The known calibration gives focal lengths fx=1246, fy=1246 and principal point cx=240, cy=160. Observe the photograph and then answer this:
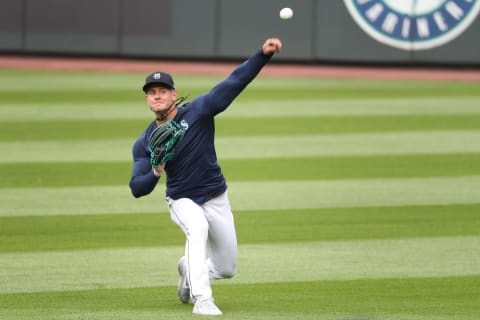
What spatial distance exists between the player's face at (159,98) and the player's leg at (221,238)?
71cm

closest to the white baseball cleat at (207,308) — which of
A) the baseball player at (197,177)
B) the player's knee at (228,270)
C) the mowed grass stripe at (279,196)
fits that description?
the baseball player at (197,177)

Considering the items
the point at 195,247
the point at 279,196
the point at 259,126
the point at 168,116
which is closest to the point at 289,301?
the point at 195,247

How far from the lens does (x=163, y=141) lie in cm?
754

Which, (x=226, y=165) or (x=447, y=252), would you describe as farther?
(x=226, y=165)

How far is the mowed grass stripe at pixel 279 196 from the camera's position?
445 inches

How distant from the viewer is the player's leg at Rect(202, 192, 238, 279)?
26.2ft

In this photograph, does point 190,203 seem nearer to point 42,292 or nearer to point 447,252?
point 42,292

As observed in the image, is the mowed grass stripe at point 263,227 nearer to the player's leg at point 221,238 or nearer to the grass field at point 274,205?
the grass field at point 274,205

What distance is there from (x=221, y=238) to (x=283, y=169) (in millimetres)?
5026

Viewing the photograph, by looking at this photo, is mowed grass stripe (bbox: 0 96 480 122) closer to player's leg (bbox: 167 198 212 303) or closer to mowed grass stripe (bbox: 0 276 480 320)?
mowed grass stripe (bbox: 0 276 480 320)

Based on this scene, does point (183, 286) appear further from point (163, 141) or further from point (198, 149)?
point (163, 141)

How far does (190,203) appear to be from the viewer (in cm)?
795

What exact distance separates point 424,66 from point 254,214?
9.75 metres

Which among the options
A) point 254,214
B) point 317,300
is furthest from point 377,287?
point 254,214
